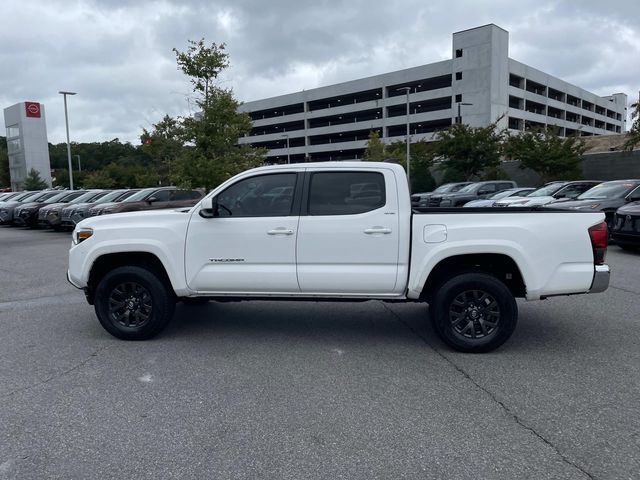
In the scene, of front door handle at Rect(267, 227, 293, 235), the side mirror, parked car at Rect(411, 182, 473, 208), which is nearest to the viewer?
front door handle at Rect(267, 227, 293, 235)

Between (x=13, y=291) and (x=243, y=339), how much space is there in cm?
512

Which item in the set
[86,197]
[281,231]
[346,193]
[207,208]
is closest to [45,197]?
[86,197]

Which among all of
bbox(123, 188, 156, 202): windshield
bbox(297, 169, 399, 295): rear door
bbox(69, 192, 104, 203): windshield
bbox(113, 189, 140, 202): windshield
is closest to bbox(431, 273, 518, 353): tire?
bbox(297, 169, 399, 295): rear door

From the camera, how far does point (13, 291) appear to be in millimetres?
8508

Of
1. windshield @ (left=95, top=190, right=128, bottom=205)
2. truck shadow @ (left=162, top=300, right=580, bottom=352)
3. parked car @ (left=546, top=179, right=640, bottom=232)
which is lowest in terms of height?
truck shadow @ (left=162, top=300, right=580, bottom=352)

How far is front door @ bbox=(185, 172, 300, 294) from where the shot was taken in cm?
522

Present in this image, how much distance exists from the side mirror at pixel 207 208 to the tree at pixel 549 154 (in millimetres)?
29612

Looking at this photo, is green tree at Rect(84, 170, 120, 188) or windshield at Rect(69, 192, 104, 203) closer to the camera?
windshield at Rect(69, 192, 104, 203)

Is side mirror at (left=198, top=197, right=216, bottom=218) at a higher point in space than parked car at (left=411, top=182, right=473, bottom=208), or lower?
higher

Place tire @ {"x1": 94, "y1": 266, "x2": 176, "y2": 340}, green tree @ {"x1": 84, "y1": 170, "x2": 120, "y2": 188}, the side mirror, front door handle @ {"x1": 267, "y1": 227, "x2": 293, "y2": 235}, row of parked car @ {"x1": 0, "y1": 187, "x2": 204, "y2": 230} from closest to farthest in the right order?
front door handle @ {"x1": 267, "y1": 227, "x2": 293, "y2": 235}, the side mirror, tire @ {"x1": 94, "y1": 266, "x2": 176, "y2": 340}, row of parked car @ {"x1": 0, "y1": 187, "x2": 204, "y2": 230}, green tree @ {"x1": 84, "y1": 170, "x2": 120, "y2": 188}

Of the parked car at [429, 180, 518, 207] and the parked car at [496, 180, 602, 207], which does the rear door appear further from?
the parked car at [429, 180, 518, 207]

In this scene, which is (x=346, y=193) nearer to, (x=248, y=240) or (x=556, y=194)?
(x=248, y=240)

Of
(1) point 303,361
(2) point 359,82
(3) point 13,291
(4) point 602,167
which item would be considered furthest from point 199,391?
(2) point 359,82

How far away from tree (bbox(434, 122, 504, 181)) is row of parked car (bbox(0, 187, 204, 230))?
2125 centimetres
